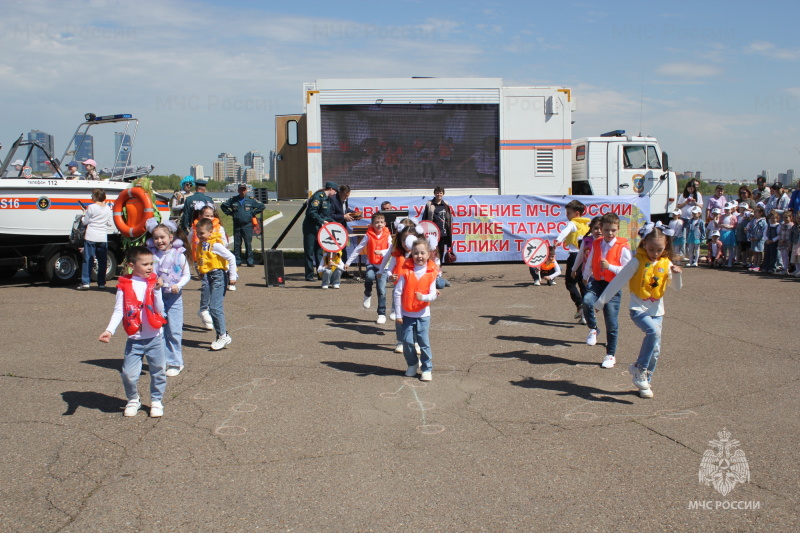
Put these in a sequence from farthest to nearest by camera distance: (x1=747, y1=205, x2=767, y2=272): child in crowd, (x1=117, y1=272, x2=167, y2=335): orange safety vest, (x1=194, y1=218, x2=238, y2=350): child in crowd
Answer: (x1=747, y1=205, x2=767, y2=272): child in crowd → (x1=194, y1=218, x2=238, y2=350): child in crowd → (x1=117, y1=272, x2=167, y2=335): orange safety vest

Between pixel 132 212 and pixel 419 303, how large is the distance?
6.05 m

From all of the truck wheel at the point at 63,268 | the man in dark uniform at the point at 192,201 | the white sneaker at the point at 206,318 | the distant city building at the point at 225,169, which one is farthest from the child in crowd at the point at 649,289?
the distant city building at the point at 225,169

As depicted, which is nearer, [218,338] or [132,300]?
[132,300]

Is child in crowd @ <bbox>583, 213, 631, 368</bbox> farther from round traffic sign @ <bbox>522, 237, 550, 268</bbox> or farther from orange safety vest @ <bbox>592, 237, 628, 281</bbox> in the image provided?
round traffic sign @ <bbox>522, 237, 550, 268</bbox>

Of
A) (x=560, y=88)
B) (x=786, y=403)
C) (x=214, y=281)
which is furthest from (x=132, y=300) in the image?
(x=560, y=88)

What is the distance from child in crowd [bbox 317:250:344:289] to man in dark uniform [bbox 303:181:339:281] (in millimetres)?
1103

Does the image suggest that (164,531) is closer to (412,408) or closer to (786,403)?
(412,408)

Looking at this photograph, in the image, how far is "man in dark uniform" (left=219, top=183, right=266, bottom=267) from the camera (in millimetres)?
16422

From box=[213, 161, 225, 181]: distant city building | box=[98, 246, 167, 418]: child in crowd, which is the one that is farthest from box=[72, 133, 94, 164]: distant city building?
box=[213, 161, 225, 181]: distant city building

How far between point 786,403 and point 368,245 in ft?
19.2

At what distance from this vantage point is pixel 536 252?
1301 centimetres

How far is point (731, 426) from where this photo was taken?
5785 millimetres

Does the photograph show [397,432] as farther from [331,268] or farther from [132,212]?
[331,268]

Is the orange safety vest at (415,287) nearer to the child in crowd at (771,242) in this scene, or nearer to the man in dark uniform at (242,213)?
Answer: the man in dark uniform at (242,213)
